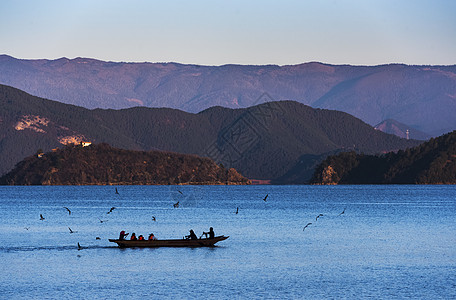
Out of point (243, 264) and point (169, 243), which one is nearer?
point (243, 264)

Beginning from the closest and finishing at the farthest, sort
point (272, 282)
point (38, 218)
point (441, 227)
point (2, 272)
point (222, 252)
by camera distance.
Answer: point (272, 282), point (2, 272), point (222, 252), point (441, 227), point (38, 218)

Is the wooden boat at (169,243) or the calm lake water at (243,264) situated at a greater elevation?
the wooden boat at (169,243)

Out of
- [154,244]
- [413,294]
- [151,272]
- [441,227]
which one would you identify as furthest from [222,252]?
[441,227]

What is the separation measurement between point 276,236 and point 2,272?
4433 centimetres

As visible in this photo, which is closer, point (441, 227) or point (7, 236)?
point (7, 236)

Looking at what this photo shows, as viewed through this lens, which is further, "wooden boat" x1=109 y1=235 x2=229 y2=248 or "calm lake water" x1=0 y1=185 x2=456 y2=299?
"wooden boat" x1=109 y1=235 x2=229 y2=248

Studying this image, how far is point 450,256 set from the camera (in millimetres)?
81812

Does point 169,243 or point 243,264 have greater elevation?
point 169,243

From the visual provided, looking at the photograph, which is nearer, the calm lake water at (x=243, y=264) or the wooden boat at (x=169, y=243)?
A: the calm lake water at (x=243, y=264)

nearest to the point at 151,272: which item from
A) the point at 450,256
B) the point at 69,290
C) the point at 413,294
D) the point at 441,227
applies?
the point at 69,290

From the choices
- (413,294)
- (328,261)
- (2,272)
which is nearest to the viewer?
(413,294)

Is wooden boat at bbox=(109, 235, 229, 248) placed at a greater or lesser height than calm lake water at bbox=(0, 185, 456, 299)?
greater

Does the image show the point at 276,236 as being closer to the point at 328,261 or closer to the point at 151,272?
the point at 328,261

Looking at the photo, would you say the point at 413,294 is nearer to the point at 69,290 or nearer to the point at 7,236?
the point at 69,290
